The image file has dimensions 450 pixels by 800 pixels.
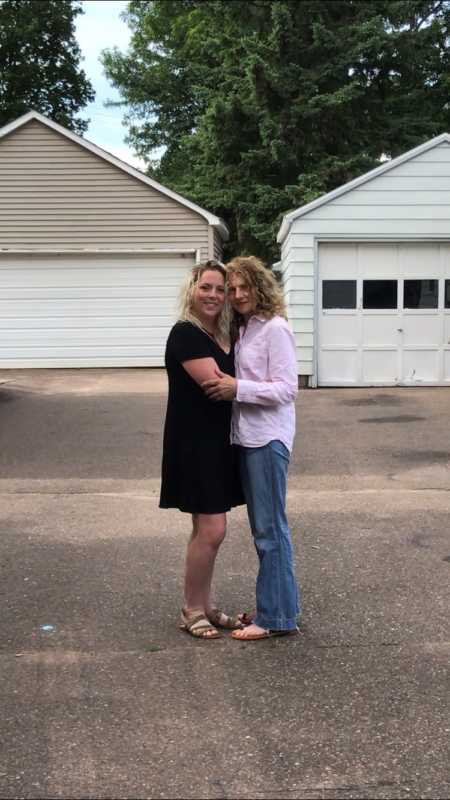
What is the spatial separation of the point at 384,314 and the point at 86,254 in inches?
274

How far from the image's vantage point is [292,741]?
117 inches

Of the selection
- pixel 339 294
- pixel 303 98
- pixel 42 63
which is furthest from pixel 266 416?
pixel 42 63

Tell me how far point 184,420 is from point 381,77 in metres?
22.5

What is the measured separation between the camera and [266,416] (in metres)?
3.75

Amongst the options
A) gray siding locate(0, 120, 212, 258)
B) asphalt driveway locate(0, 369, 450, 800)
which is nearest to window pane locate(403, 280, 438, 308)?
gray siding locate(0, 120, 212, 258)

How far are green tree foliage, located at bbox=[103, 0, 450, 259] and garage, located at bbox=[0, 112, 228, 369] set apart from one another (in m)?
5.04

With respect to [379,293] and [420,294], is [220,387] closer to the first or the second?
[379,293]

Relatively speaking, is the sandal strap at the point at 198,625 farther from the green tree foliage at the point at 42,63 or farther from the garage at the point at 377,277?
the green tree foliage at the point at 42,63

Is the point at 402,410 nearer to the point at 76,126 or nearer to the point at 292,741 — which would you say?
the point at 292,741

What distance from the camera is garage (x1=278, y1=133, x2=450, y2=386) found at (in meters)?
13.0

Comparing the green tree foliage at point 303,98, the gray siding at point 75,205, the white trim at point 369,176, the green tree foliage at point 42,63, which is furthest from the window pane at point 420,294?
the green tree foliage at point 42,63

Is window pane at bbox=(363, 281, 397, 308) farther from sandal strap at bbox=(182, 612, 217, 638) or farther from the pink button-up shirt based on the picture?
sandal strap at bbox=(182, 612, 217, 638)

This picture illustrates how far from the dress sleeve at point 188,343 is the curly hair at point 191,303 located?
0.05m

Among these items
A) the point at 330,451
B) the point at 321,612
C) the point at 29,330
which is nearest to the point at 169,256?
the point at 29,330
